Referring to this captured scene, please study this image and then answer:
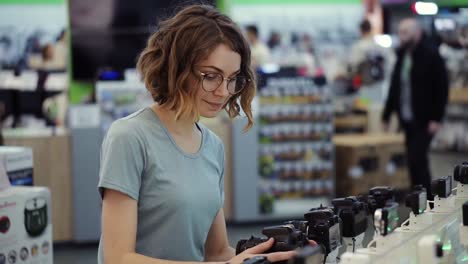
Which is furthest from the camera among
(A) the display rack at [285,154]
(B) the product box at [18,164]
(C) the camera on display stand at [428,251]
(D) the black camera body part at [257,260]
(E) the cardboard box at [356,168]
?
(E) the cardboard box at [356,168]

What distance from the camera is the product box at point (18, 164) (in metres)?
3.87

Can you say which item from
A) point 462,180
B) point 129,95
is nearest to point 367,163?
point 129,95

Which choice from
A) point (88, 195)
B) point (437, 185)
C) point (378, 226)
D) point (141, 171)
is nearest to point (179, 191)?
point (141, 171)

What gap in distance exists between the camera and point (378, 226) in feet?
7.22

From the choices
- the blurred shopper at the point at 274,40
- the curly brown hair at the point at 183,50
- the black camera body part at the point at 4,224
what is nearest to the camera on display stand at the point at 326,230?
the curly brown hair at the point at 183,50

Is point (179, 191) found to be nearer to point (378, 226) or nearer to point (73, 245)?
point (378, 226)

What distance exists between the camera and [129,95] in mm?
7547

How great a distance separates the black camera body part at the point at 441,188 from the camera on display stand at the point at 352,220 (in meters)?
0.40

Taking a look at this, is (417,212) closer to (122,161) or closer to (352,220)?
(352,220)

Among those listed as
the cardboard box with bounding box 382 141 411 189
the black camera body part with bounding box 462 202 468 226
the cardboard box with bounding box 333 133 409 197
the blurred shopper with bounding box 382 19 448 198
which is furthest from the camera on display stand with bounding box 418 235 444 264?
the cardboard box with bounding box 382 141 411 189

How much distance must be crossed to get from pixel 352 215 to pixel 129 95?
532 cm

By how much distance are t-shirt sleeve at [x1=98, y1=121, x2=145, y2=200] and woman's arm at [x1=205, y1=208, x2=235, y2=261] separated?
0.49 meters

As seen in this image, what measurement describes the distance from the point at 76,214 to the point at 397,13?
7.64 metres

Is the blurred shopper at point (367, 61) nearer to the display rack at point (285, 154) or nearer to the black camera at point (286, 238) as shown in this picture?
the display rack at point (285, 154)
